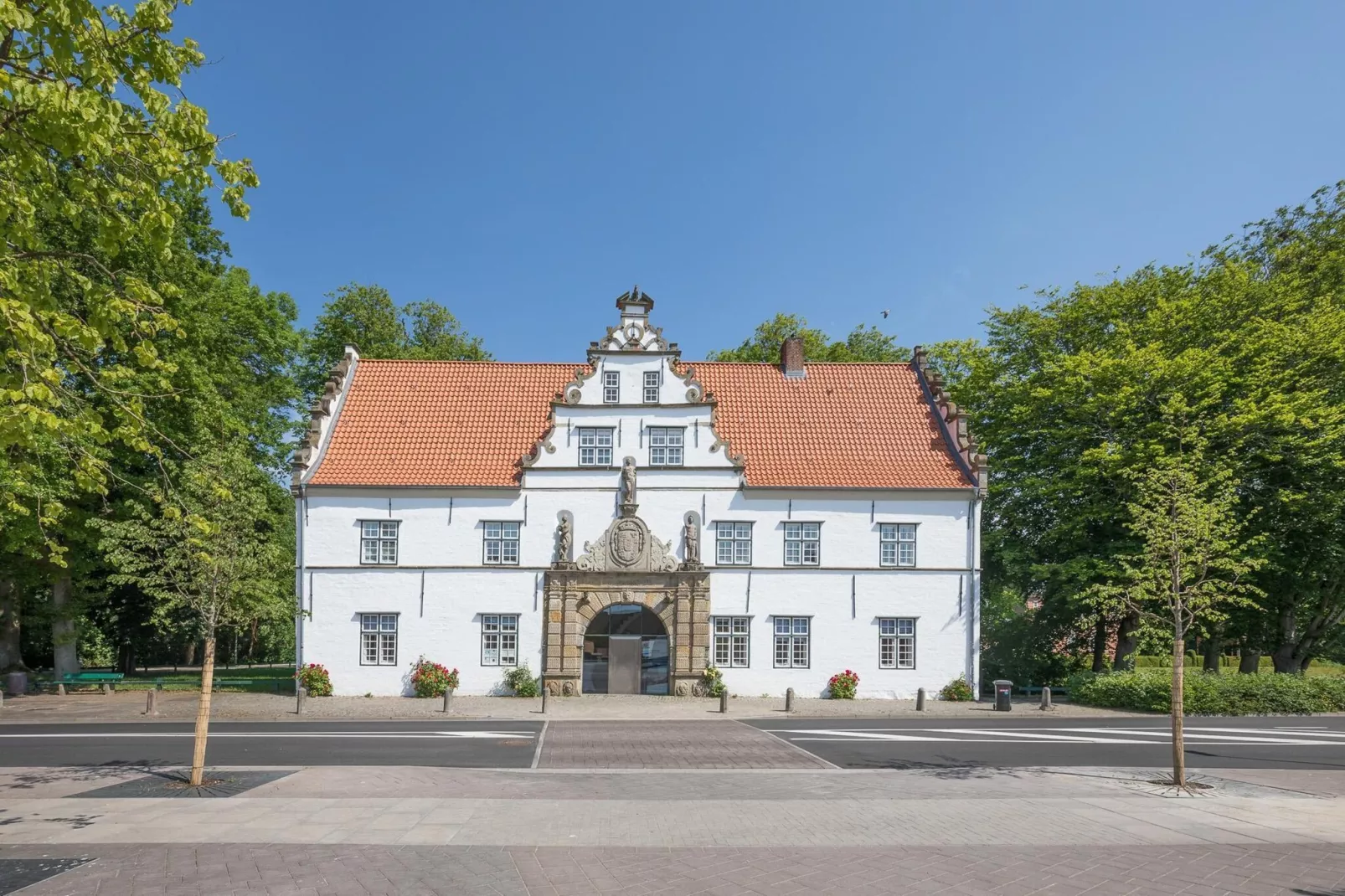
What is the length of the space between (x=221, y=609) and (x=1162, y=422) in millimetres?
27491

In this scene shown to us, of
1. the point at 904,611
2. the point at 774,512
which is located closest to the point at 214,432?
the point at 774,512

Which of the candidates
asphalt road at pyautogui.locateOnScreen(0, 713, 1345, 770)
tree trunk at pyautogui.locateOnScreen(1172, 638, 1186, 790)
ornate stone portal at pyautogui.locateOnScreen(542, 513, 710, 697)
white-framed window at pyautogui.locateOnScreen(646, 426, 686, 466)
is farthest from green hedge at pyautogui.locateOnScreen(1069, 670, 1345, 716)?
white-framed window at pyautogui.locateOnScreen(646, 426, 686, 466)

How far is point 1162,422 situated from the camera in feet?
89.0

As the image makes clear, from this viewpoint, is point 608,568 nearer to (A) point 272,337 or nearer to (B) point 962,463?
(B) point 962,463

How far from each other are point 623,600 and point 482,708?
5692 millimetres

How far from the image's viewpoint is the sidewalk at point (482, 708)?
902 inches

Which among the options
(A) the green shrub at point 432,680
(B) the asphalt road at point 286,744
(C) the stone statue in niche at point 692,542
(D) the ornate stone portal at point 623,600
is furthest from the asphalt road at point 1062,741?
(A) the green shrub at point 432,680

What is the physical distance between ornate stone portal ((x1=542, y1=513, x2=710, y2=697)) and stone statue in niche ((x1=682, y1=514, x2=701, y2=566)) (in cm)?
37

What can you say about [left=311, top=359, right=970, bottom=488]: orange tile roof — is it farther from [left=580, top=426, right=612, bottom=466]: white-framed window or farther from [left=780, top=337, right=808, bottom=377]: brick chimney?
[left=580, top=426, right=612, bottom=466]: white-framed window

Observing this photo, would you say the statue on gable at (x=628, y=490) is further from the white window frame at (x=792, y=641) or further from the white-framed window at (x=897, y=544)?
the white-framed window at (x=897, y=544)

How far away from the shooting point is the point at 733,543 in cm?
2833

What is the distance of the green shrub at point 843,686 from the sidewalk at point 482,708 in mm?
279

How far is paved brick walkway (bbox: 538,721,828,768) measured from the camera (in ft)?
49.9

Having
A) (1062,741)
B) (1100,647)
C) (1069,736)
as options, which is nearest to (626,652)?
(1069,736)
